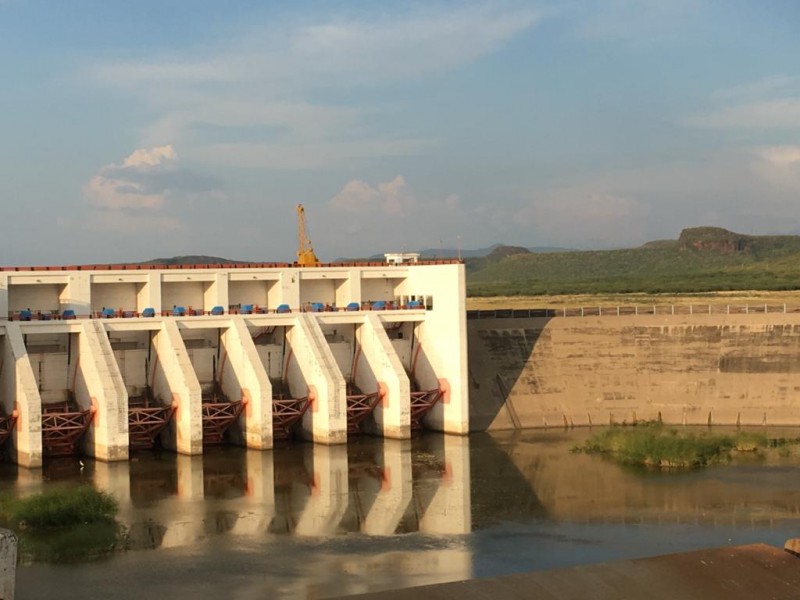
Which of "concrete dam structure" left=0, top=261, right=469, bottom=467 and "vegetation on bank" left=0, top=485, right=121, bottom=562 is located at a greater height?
"concrete dam structure" left=0, top=261, right=469, bottom=467

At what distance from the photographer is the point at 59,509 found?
3400 centimetres

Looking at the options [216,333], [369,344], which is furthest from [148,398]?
[369,344]

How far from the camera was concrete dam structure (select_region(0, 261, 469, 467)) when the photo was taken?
4372 cm

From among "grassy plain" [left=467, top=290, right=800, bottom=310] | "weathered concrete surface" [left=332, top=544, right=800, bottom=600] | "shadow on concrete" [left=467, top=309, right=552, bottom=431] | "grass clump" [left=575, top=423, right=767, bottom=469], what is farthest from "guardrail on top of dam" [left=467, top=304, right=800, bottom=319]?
"weathered concrete surface" [left=332, top=544, right=800, bottom=600]

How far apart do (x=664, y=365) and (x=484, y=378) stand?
8.38 meters

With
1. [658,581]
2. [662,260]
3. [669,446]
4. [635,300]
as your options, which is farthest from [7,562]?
[662,260]

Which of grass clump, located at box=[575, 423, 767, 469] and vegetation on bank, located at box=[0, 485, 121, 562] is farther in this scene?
grass clump, located at box=[575, 423, 767, 469]

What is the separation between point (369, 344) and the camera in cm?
5084

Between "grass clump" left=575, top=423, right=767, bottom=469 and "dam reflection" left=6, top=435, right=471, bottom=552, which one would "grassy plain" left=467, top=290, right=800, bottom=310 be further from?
"dam reflection" left=6, top=435, right=471, bottom=552

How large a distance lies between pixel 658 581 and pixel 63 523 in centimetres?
1753

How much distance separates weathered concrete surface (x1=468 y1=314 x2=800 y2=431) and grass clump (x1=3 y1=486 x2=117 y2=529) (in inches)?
821

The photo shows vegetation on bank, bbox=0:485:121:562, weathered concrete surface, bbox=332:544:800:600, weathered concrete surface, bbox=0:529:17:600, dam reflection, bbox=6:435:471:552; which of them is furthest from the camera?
dam reflection, bbox=6:435:471:552

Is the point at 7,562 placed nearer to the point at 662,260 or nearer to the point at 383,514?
the point at 383,514

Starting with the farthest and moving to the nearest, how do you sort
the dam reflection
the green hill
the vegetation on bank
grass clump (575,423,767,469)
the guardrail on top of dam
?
1. the green hill
2. the guardrail on top of dam
3. grass clump (575,423,767,469)
4. the dam reflection
5. the vegetation on bank
